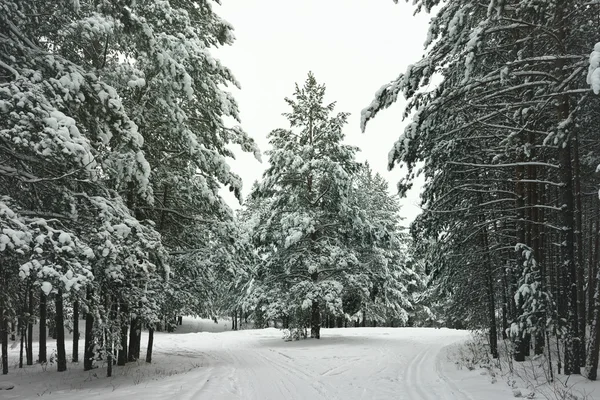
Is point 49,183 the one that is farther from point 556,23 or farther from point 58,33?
point 556,23

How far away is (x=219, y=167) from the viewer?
1153 centimetres

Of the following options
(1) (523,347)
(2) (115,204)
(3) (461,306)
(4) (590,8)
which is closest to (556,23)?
(4) (590,8)

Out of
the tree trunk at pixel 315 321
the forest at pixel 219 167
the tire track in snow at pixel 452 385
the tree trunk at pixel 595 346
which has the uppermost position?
the forest at pixel 219 167

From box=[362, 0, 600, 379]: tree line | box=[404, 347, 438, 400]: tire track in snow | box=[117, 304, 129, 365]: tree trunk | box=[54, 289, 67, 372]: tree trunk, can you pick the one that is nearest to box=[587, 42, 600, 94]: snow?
box=[362, 0, 600, 379]: tree line

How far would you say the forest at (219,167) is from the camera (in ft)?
21.1

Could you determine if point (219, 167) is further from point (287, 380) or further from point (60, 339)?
point (60, 339)

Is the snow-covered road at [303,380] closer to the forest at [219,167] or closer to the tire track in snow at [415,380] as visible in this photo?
the tire track in snow at [415,380]

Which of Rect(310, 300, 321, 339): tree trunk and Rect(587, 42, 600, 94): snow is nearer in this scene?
Rect(587, 42, 600, 94): snow

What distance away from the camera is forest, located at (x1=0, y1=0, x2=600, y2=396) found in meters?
6.43

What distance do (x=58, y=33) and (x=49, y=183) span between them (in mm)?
2946

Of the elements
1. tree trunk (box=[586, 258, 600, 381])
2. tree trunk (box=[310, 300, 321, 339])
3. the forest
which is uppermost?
the forest

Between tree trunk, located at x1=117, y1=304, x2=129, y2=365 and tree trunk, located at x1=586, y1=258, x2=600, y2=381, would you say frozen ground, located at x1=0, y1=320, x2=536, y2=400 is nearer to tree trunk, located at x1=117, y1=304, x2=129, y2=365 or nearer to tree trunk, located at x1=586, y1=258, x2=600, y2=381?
tree trunk, located at x1=117, y1=304, x2=129, y2=365

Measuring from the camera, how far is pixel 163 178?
12.6 metres

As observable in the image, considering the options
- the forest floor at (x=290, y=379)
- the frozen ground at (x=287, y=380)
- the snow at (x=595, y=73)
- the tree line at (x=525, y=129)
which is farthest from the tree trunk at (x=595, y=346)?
the snow at (x=595, y=73)
